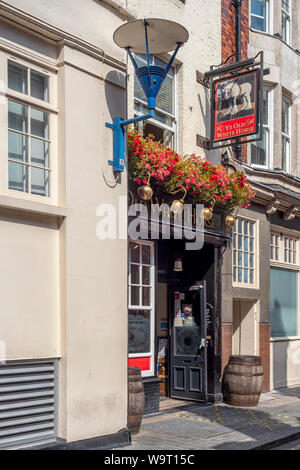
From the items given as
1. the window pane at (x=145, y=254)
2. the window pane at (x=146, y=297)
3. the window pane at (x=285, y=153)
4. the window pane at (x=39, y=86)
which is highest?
the window pane at (x=285, y=153)

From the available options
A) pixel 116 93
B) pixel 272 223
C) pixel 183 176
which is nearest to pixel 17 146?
pixel 116 93

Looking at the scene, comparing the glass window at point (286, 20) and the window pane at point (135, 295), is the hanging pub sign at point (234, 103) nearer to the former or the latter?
the window pane at point (135, 295)

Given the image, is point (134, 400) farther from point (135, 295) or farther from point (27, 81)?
point (27, 81)

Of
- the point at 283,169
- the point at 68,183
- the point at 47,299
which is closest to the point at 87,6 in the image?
the point at 68,183

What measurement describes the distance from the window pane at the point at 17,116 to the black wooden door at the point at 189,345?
Result: 18.5 ft

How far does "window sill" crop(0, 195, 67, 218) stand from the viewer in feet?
23.3

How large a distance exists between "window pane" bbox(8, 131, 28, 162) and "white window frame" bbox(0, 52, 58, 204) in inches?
5.1

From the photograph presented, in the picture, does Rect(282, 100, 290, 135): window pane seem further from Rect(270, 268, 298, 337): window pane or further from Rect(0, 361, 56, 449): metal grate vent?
Rect(0, 361, 56, 449): metal grate vent

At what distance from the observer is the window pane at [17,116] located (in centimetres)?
756

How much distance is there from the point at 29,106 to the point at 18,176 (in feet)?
3.01

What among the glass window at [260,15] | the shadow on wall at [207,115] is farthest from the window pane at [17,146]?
the glass window at [260,15]

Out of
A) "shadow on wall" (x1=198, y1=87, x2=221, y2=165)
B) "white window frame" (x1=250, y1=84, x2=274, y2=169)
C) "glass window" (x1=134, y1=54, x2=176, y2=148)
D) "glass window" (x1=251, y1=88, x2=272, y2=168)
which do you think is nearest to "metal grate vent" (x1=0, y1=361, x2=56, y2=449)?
"glass window" (x1=134, y1=54, x2=176, y2=148)

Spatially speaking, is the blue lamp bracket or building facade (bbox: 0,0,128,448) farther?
the blue lamp bracket
